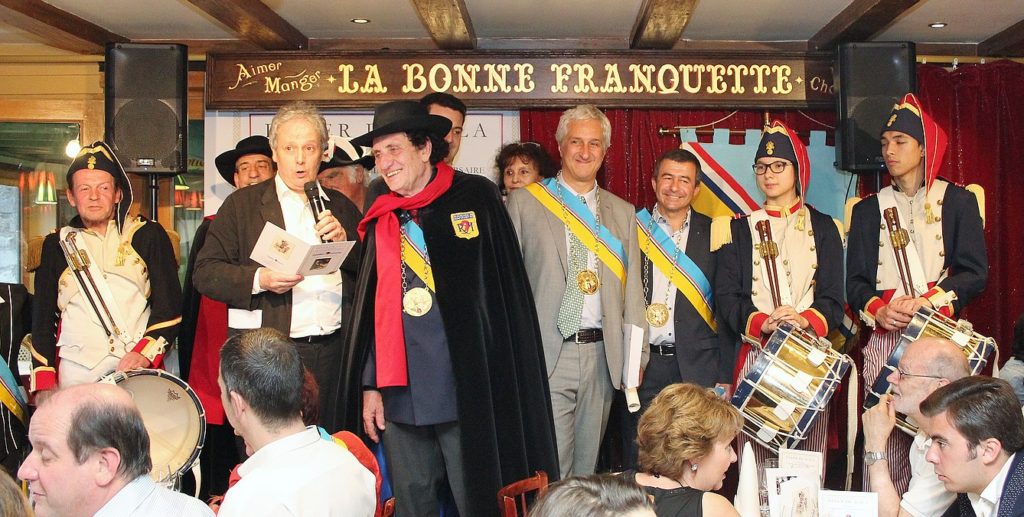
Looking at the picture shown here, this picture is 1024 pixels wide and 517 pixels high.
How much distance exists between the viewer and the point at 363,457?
274 centimetres

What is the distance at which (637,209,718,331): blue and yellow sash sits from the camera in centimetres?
494

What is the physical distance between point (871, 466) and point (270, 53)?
3829 millimetres

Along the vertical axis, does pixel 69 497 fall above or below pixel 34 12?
below

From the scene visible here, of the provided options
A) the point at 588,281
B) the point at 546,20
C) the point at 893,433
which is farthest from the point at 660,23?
the point at 893,433

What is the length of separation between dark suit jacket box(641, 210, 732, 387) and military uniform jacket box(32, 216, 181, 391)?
2.12 metres

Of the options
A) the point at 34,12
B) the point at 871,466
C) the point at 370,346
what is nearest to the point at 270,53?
the point at 34,12

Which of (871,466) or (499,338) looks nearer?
(871,466)

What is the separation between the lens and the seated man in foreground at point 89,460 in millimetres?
2189

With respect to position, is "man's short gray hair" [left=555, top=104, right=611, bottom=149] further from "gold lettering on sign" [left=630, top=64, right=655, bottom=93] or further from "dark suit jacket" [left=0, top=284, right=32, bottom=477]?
"dark suit jacket" [left=0, top=284, right=32, bottom=477]

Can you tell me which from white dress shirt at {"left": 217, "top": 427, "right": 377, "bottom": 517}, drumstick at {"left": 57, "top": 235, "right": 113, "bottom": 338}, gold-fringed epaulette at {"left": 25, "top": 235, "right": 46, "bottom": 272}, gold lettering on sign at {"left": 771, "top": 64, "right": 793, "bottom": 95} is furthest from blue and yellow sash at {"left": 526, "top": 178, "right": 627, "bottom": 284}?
white dress shirt at {"left": 217, "top": 427, "right": 377, "bottom": 517}

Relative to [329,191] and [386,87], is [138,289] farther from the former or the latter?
[386,87]

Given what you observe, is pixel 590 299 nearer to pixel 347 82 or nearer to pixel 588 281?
pixel 588 281

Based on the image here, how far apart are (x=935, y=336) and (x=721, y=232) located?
3.60 feet

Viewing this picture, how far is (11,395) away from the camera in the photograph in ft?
14.4
